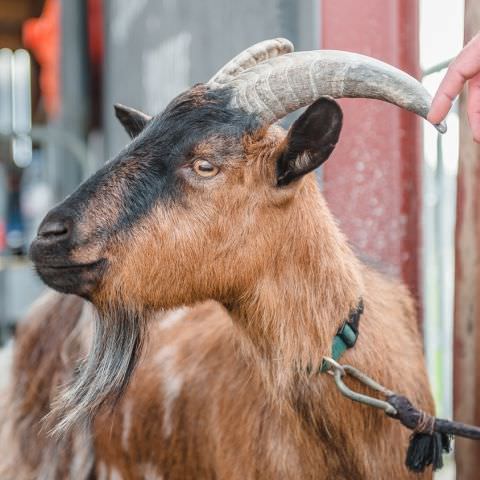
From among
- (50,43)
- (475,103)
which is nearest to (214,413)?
(475,103)

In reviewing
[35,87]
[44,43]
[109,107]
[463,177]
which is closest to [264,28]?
[463,177]

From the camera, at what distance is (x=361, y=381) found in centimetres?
284

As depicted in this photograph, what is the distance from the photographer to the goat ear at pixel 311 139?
2.65 m

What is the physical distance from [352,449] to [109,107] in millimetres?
7261

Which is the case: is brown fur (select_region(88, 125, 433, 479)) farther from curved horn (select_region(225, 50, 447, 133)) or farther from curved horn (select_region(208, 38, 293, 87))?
curved horn (select_region(208, 38, 293, 87))

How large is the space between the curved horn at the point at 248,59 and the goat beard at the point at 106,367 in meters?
0.83

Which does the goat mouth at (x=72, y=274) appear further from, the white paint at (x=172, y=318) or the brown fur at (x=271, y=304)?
the white paint at (x=172, y=318)

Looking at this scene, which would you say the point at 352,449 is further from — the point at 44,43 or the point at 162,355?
the point at 44,43

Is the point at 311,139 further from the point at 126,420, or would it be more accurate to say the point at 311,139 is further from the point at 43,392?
the point at 43,392

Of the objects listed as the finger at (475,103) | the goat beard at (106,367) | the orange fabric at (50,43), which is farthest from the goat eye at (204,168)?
the orange fabric at (50,43)

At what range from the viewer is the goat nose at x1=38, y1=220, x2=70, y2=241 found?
267 centimetres

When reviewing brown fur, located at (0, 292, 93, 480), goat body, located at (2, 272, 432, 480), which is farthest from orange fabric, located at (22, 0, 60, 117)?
goat body, located at (2, 272, 432, 480)

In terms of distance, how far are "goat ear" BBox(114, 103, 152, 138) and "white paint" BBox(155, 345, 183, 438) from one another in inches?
35.1

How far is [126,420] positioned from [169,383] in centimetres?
27
